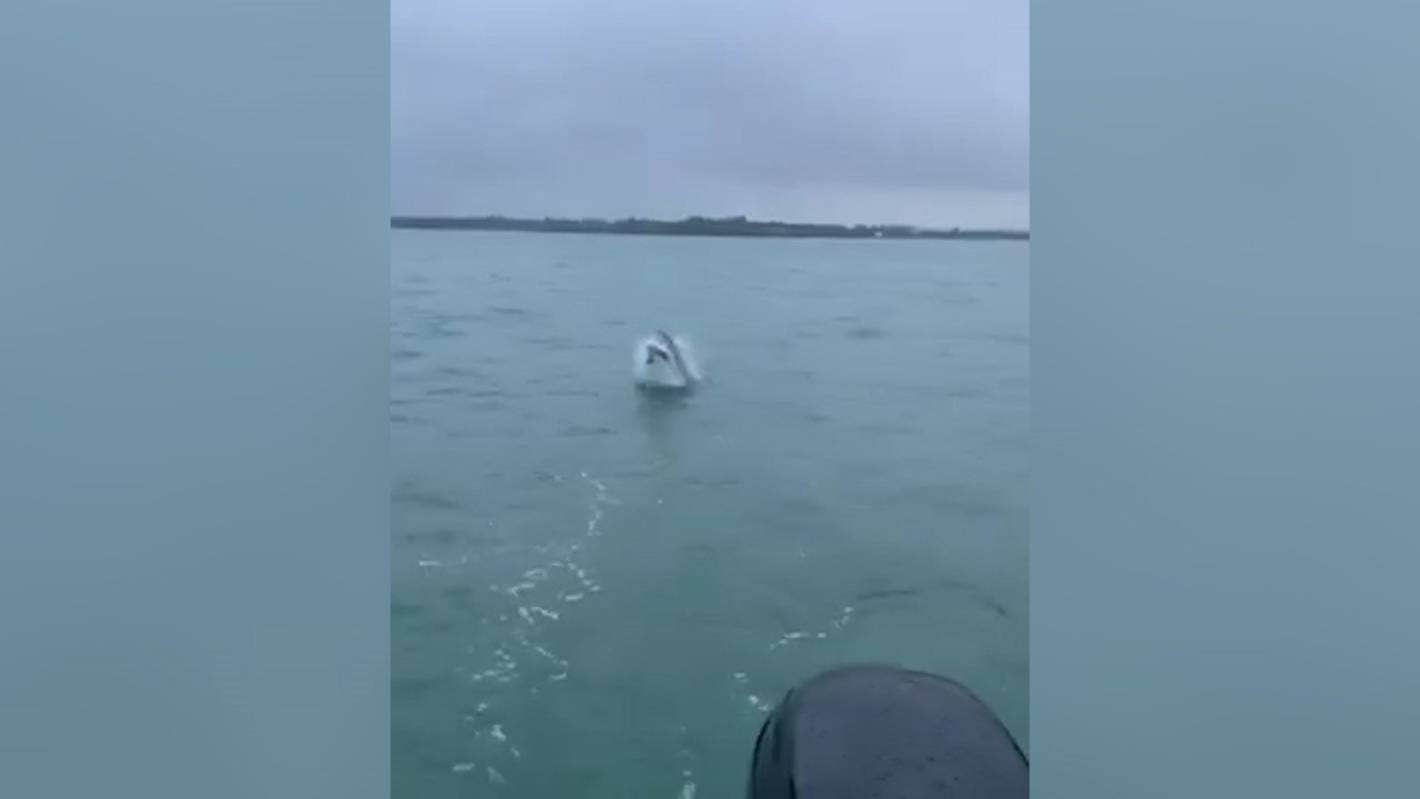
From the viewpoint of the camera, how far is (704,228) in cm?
162

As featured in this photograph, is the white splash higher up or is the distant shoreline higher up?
the distant shoreline

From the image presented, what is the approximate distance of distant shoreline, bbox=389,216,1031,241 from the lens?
5.32 ft

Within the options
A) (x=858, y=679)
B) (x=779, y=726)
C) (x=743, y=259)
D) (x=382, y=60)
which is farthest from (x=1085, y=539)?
(x=382, y=60)

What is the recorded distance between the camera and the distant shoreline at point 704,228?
1.62 m

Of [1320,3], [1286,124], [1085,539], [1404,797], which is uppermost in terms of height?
[1320,3]

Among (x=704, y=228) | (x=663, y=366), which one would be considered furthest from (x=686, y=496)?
(x=704, y=228)

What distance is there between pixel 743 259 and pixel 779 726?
Result: 638 millimetres

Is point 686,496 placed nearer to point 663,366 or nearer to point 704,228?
point 663,366

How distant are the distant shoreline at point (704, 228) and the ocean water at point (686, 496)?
19 millimetres

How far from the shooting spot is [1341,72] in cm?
150

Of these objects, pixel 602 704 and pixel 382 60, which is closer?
pixel 382 60

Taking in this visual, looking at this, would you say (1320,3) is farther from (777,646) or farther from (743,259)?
(777,646)

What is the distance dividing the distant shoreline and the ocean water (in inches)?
0.7

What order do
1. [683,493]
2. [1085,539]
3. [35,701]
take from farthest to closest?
1. [683,493]
2. [1085,539]
3. [35,701]
